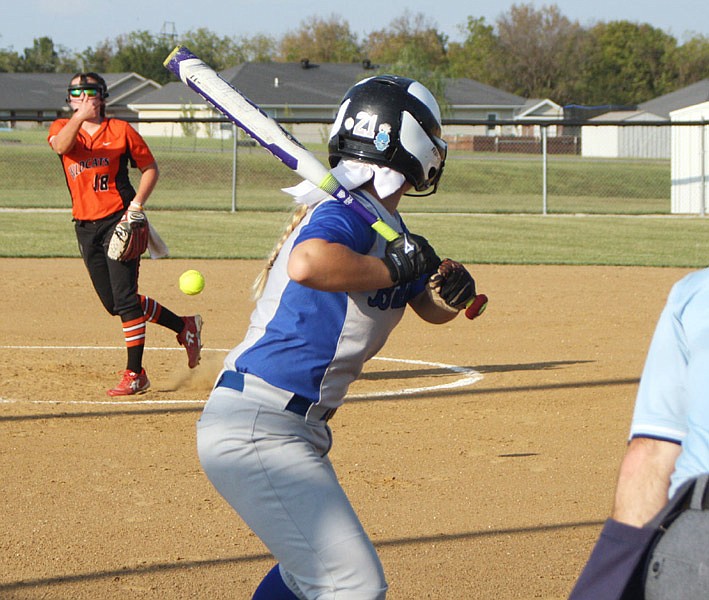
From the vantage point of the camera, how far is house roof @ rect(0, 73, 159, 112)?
70.9m

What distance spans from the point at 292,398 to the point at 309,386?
0.18ft

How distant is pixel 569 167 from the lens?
40.2 meters

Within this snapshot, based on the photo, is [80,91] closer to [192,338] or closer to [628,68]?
[192,338]


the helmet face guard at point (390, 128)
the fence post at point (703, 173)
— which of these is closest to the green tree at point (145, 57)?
the fence post at point (703, 173)

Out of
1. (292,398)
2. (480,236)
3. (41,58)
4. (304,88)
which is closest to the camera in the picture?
(292,398)

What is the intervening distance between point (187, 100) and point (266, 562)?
2584 inches

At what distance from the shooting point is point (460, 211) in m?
25.2

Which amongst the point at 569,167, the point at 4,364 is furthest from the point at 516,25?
the point at 4,364

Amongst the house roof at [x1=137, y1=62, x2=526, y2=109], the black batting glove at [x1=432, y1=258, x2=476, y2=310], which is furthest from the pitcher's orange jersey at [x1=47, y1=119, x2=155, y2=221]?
the house roof at [x1=137, y1=62, x2=526, y2=109]

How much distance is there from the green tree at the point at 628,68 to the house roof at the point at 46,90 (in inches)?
1439

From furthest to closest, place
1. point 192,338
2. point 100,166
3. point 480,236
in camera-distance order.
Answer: point 480,236 → point 192,338 → point 100,166

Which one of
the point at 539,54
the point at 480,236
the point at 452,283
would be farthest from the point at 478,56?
the point at 452,283

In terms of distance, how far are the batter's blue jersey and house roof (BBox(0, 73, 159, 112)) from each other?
70.0 meters

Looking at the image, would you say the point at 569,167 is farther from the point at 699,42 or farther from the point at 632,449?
the point at 699,42
